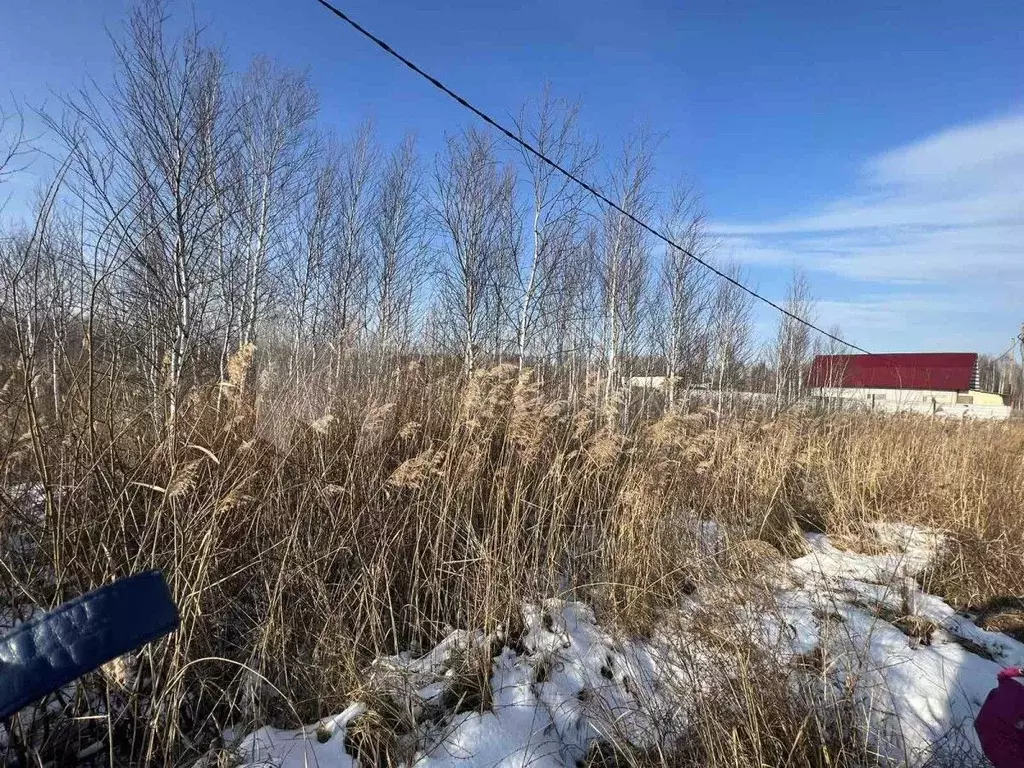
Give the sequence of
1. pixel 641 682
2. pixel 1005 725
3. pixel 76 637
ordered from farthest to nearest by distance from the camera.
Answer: pixel 641 682, pixel 1005 725, pixel 76 637

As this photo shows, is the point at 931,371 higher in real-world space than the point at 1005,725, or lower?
higher

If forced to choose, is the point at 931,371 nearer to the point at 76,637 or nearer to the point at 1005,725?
the point at 1005,725

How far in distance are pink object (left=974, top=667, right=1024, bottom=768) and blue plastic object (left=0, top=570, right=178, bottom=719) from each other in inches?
86.0

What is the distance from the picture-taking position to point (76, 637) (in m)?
0.73

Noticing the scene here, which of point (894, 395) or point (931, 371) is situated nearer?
point (894, 395)

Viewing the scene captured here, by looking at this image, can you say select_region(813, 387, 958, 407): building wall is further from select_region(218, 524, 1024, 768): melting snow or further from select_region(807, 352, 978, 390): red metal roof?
select_region(218, 524, 1024, 768): melting snow

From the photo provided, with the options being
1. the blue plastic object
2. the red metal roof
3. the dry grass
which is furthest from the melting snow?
the red metal roof

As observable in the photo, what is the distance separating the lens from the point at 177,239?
6.32m

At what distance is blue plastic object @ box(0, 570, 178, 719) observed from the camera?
70 centimetres

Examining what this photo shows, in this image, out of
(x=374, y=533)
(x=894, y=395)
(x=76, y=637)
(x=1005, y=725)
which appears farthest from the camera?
(x=894, y=395)

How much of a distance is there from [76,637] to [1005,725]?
90.5 inches

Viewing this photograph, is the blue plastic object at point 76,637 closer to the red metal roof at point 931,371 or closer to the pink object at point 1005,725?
the pink object at point 1005,725

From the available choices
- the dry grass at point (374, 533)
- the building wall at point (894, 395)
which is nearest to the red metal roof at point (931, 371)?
the building wall at point (894, 395)

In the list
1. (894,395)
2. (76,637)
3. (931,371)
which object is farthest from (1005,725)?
(931,371)
